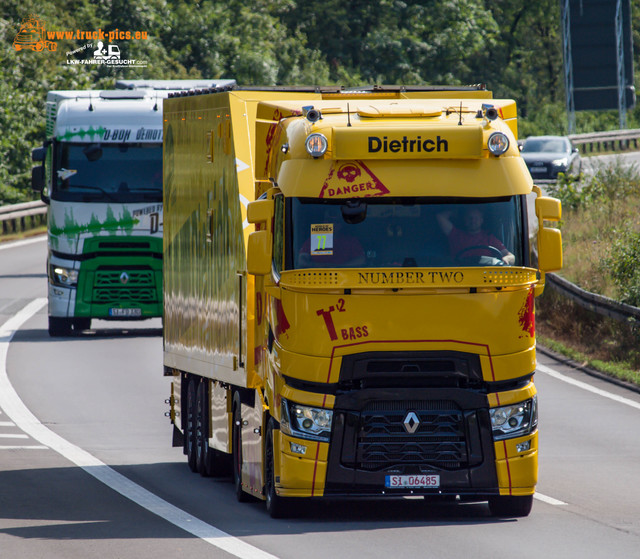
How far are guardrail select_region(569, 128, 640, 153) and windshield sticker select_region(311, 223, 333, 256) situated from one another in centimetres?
5257

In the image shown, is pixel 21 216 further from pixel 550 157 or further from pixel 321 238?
pixel 321 238

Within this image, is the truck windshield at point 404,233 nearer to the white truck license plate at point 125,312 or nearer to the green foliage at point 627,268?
the green foliage at point 627,268

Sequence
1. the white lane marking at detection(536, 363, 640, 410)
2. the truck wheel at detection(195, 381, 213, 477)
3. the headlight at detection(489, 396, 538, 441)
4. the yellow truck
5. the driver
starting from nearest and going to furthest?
the yellow truck → the headlight at detection(489, 396, 538, 441) → the driver → the truck wheel at detection(195, 381, 213, 477) → the white lane marking at detection(536, 363, 640, 410)

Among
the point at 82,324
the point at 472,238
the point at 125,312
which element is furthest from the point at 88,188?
the point at 472,238

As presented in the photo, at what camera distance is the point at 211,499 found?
42.9ft

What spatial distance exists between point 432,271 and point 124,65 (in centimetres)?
5336

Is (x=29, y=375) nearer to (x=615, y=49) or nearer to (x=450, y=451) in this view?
(x=450, y=451)

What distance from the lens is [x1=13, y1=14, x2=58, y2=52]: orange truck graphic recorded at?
190ft

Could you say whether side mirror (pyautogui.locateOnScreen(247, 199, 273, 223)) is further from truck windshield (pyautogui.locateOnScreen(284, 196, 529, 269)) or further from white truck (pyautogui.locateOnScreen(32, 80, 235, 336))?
white truck (pyautogui.locateOnScreen(32, 80, 235, 336))

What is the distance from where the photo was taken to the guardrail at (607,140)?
63.4 metres

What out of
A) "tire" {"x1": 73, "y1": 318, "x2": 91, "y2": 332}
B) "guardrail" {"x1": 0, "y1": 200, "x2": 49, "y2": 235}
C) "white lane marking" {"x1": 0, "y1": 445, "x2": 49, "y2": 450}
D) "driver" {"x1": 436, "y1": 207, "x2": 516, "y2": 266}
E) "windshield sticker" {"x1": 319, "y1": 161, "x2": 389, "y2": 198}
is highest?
"windshield sticker" {"x1": 319, "y1": 161, "x2": 389, "y2": 198}

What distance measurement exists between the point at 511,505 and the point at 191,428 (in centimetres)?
428

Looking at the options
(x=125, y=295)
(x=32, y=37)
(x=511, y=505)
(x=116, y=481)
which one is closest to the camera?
(x=511, y=505)

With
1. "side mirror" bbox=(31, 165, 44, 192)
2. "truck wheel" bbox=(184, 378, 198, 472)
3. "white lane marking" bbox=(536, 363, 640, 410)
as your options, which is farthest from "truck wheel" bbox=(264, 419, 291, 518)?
"side mirror" bbox=(31, 165, 44, 192)
